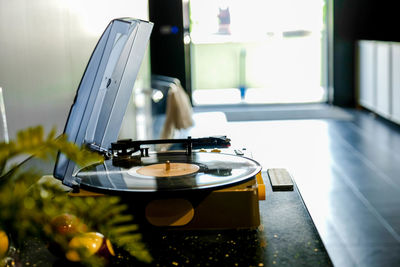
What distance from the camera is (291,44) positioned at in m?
7.14

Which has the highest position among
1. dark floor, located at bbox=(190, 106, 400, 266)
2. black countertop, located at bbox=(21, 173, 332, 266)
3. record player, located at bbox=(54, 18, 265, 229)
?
record player, located at bbox=(54, 18, 265, 229)

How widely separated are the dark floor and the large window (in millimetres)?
758

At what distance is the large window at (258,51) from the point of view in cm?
710

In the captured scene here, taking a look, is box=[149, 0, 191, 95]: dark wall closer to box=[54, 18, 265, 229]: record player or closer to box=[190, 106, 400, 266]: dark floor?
box=[190, 106, 400, 266]: dark floor

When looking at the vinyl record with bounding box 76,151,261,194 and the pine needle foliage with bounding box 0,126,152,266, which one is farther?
the vinyl record with bounding box 76,151,261,194

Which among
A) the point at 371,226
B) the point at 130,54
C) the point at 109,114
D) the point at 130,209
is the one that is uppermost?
the point at 130,54

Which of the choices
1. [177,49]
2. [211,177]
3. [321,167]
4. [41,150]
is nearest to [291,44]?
[177,49]

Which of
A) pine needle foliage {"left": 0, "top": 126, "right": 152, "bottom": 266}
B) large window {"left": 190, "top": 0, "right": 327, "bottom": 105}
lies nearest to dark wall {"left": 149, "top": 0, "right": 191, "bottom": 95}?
large window {"left": 190, "top": 0, "right": 327, "bottom": 105}

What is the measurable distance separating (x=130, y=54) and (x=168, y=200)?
373 mm

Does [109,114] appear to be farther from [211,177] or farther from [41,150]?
[41,150]

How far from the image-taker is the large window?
7098 mm

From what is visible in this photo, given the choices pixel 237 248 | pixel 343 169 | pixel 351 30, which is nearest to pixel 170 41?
pixel 351 30

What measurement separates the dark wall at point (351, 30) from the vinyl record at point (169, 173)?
19.9ft

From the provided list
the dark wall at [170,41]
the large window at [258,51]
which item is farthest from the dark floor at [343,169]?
the dark wall at [170,41]
